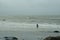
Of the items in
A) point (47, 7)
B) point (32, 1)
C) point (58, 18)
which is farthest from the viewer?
point (58, 18)

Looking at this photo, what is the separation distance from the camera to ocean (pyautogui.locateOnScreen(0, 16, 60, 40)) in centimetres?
205

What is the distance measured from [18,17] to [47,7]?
1.97 feet

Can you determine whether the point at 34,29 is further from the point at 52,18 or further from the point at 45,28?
the point at 52,18

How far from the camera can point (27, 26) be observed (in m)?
2.09

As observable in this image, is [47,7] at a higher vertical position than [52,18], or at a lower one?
higher

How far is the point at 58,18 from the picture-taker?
209 centimetres

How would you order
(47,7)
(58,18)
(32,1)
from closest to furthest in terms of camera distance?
(32,1)
(47,7)
(58,18)

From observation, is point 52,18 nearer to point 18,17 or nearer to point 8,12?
point 18,17

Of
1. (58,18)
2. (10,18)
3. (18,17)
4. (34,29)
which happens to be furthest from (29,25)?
(58,18)

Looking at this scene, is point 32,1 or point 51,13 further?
point 51,13

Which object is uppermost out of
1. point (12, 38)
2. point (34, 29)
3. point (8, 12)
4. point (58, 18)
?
point (8, 12)

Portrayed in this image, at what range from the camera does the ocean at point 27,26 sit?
205 cm

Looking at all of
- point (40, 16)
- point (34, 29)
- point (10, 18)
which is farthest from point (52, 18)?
point (10, 18)

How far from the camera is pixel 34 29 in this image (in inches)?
81.4
